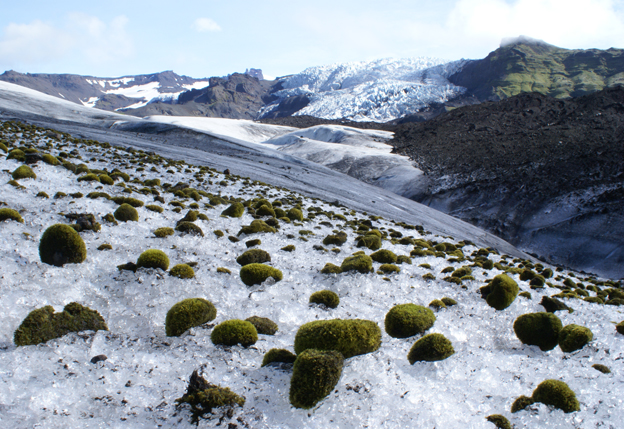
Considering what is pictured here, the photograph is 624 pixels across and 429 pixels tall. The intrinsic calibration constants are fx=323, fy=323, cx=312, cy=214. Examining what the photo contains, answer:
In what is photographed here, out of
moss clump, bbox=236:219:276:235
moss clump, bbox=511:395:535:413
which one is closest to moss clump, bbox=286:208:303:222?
moss clump, bbox=236:219:276:235

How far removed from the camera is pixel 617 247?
26.9 metres

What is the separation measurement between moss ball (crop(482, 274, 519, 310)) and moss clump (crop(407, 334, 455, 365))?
12.3 ft

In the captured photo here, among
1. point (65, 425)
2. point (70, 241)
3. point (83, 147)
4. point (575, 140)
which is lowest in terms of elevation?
point (65, 425)

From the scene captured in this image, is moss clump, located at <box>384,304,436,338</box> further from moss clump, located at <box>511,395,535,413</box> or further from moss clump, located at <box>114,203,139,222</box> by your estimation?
moss clump, located at <box>114,203,139,222</box>

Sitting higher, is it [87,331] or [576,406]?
[576,406]

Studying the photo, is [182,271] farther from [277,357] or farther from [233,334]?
[277,357]

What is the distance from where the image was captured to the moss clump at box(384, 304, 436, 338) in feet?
24.4

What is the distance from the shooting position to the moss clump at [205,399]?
4.82 meters

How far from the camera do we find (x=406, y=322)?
745 cm

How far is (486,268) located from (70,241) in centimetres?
1441

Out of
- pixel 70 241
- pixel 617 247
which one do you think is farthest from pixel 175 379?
pixel 617 247

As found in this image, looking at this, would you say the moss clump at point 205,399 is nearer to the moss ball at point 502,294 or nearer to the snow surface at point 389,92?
the moss ball at point 502,294

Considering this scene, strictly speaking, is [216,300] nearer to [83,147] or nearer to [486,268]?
[486,268]

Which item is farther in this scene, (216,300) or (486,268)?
(486,268)
